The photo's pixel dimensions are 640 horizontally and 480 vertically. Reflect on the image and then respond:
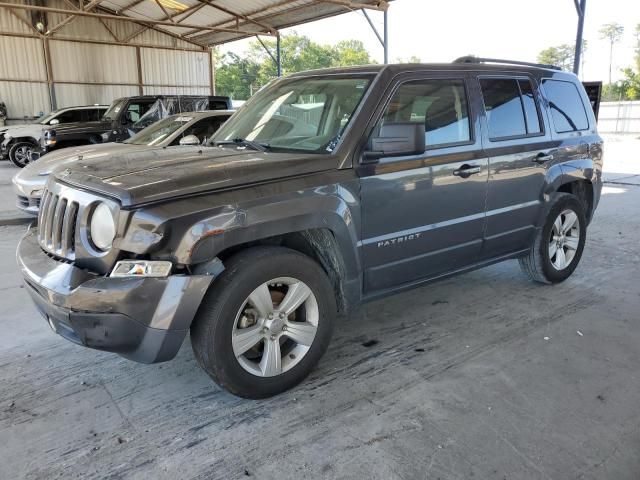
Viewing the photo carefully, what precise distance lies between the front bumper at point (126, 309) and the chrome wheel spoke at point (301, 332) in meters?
0.66

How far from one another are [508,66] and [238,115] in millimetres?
2277

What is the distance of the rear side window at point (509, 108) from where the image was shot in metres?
3.99

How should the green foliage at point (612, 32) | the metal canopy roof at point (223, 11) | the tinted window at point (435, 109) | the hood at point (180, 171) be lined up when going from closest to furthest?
1. the hood at point (180, 171)
2. the tinted window at point (435, 109)
3. the metal canopy roof at point (223, 11)
4. the green foliage at point (612, 32)

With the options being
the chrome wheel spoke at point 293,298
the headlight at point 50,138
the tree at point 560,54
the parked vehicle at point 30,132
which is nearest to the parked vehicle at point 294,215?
the chrome wheel spoke at point 293,298

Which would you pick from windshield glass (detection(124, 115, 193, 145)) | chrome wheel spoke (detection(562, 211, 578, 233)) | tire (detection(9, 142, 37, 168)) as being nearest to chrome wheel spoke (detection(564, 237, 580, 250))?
chrome wheel spoke (detection(562, 211, 578, 233))

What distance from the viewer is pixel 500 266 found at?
18.5ft

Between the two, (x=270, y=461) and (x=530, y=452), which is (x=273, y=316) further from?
(x=530, y=452)

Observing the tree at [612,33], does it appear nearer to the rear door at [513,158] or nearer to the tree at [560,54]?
the tree at [560,54]

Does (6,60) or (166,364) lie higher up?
(6,60)

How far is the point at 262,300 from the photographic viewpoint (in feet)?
9.44

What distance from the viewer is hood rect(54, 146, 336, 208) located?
8.56ft

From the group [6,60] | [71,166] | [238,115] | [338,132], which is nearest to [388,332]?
[338,132]

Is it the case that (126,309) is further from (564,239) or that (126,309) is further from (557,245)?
(564,239)

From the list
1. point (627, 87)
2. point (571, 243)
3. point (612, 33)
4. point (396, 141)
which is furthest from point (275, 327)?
point (612, 33)
